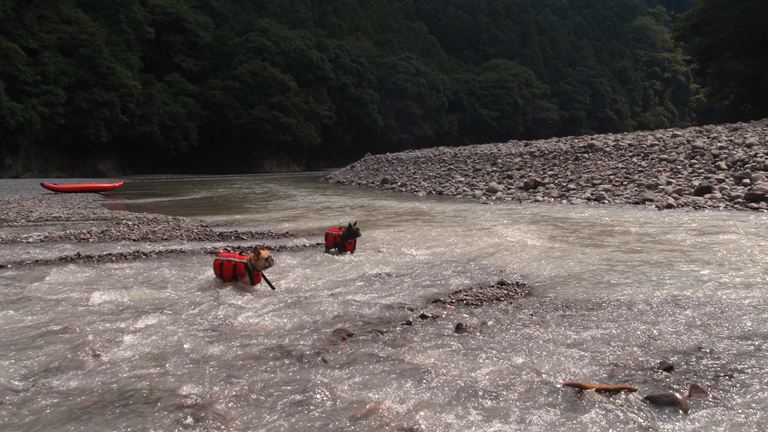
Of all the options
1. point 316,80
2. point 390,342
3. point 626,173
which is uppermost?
point 316,80

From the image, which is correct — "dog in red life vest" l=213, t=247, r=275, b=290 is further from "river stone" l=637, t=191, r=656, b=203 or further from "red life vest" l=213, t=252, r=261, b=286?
"river stone" l=637, t=191, r=656, b=203

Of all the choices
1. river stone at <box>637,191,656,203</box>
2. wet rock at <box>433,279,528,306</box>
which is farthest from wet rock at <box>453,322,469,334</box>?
river stone at <box>637,191,656,203</box>

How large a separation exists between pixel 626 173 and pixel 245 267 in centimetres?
1346

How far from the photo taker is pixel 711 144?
1667cm

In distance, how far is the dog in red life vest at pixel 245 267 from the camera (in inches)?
236

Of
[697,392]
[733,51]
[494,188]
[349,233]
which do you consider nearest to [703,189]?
[494,188]

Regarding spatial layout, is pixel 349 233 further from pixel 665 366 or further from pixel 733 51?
pixel 733 51

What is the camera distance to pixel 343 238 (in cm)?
789

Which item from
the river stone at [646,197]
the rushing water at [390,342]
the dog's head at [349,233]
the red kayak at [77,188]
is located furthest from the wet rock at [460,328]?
the red kayak at [77,188]

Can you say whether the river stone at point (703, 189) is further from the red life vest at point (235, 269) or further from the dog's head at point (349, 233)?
the red life vest at point (235, 269)

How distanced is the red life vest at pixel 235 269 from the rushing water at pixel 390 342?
0.16 meters

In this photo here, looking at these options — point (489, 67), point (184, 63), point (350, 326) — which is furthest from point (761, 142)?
point (489, 67)

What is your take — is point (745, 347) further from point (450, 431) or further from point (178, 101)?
point (178, 101)

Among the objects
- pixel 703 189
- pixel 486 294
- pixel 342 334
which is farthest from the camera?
pixel 703 189
